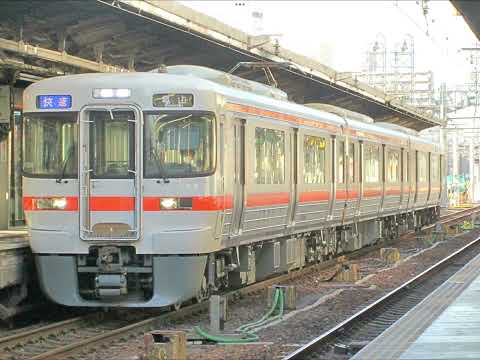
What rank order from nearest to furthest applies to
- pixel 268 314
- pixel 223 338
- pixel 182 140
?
1. pixel 223 338
2. pixel 182 140
3. pixel 268 314

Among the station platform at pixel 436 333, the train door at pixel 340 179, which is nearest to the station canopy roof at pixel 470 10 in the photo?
the station platform at pixel 436 333

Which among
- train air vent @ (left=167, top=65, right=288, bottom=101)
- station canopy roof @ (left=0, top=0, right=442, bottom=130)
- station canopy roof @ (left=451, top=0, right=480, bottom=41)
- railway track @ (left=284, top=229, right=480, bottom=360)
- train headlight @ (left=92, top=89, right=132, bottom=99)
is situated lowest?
railway track @ (left=284, top=229, right=480, bottom=360)

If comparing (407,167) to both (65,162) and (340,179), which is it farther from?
(65,162)

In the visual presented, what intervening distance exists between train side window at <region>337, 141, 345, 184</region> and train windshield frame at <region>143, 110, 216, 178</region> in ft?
23.8

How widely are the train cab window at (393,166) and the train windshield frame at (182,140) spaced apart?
12693mm

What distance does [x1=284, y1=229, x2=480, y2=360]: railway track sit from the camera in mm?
10203

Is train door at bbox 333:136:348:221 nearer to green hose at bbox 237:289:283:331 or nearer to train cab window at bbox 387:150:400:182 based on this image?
train cab window at bbox 387:150:400:182

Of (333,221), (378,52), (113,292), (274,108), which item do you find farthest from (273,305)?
(378,52)

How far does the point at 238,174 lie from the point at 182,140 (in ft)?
4.68

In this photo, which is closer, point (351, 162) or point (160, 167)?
point (160, 167)

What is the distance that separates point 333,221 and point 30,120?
324 inches

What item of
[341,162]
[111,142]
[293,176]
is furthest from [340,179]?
[111,142]

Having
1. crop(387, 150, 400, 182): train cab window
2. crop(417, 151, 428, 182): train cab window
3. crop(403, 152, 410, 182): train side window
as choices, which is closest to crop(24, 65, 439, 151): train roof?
crop(387, 150, 400, 182): train cab window

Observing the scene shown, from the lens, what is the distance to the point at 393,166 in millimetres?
24594
